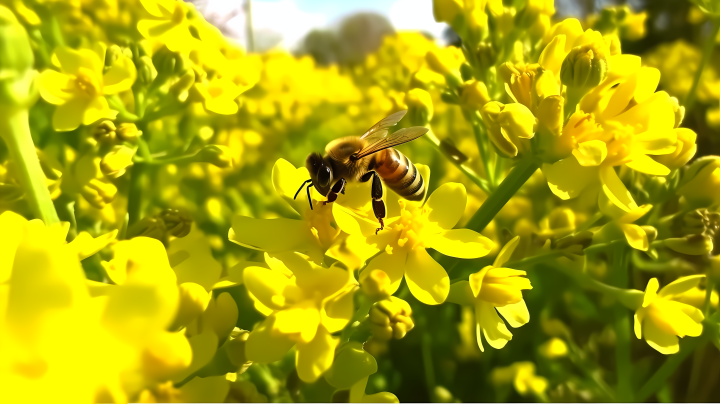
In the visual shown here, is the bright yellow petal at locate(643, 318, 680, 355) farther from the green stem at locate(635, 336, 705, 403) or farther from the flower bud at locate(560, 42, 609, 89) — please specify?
the flower bud at locate(560, 42, 609, 89)

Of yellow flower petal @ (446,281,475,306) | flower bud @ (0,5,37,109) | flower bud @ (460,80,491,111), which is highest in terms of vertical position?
flower bud @ (0,5,37,109)

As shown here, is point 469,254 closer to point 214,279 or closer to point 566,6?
point 214,279

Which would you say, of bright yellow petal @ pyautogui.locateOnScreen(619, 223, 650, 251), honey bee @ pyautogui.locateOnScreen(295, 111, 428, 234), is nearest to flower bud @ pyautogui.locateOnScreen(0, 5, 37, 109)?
honey bee @ pyautogui.locateOnScreen(295, 111, 428, 234)

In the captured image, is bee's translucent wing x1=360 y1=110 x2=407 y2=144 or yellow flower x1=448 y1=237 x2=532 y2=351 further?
bee's translucent wing x1=360 y1=110 x2=407 y2=144

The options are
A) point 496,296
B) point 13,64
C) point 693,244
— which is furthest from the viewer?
point 693,244

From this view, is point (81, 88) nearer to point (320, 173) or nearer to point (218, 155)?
point (218, 155)

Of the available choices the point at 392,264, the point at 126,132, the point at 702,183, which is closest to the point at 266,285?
the point at 392,264
